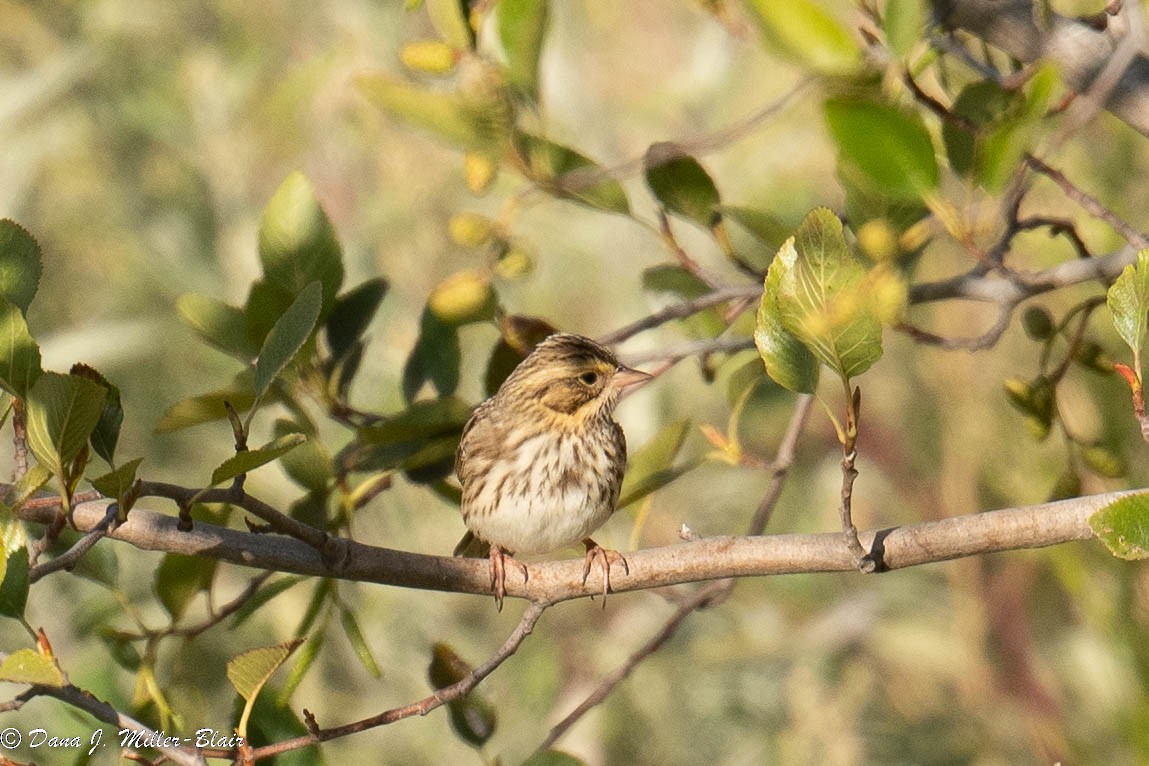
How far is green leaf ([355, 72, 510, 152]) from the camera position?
1933 millimetres

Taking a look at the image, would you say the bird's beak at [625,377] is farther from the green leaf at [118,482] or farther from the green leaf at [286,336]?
the green leaf at [118,482]

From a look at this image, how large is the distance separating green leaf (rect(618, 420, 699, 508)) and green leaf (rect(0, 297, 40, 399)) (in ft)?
3.21

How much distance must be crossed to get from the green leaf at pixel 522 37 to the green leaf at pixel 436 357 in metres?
0.43

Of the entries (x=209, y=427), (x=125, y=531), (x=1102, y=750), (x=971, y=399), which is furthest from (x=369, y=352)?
(x=125, y=531)

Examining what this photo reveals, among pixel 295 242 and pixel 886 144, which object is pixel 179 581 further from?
pixel 886 144

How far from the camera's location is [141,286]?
519 centimetres

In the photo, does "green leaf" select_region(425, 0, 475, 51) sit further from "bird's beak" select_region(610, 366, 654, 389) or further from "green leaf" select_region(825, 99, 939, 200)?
"bird's beak" select_region(610, 366, 654, 389)

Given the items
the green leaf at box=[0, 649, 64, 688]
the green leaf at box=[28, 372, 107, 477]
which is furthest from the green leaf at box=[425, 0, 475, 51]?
the green leaf at box=[0, 649, 64, 688]

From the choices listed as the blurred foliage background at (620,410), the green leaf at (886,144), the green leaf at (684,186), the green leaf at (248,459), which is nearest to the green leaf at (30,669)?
the green leaf at (248,459)

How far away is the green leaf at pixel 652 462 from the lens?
2170 millimetres

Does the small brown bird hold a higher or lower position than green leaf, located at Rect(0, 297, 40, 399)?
lower

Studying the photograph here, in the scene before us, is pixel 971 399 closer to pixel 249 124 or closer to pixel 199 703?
pixel 199 703

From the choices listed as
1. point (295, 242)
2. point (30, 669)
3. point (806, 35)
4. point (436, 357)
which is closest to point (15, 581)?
point (30, 669)

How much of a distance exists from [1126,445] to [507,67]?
153cm
